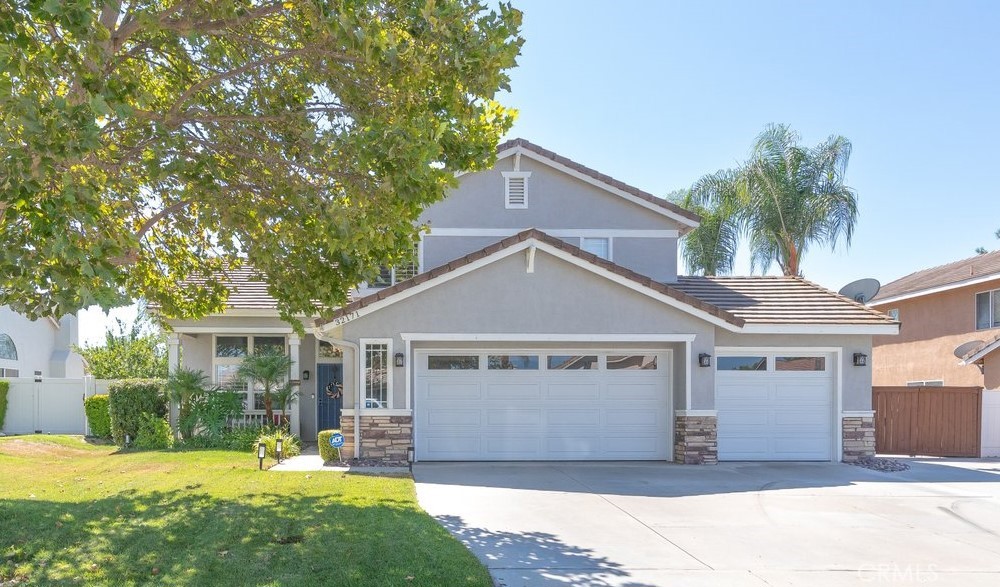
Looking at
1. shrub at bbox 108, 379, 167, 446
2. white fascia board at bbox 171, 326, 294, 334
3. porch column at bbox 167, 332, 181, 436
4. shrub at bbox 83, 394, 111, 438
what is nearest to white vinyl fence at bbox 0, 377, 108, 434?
shrub at bbox 83, 394, 111, 438

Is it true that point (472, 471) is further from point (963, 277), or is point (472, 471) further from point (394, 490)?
point (963, 277)

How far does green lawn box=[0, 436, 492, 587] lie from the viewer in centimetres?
639

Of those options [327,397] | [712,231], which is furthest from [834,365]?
[712,231]

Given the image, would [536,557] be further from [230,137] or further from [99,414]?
[99,414]

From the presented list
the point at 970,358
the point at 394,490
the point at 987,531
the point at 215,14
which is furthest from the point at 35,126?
the point at 970,358

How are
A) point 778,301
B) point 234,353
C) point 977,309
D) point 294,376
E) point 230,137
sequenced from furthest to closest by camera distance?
point 977,309 → point 234,353 → point 294,376 → point 778,301 → point 230,137

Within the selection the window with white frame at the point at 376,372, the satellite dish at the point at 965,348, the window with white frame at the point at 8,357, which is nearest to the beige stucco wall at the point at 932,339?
the satellite dish at the point at 965,348

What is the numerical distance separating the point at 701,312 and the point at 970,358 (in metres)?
9.40

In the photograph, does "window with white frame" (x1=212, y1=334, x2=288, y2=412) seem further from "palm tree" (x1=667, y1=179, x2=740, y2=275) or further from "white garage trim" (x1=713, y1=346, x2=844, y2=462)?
"palm tree" (x1=667, y1=179, x2=740, y2=275)

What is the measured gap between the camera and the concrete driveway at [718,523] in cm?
679

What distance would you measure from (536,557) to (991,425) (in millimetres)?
13760

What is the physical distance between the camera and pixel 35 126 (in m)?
5.53

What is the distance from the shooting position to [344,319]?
42.1 ft

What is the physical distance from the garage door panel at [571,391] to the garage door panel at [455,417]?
1444 mm
